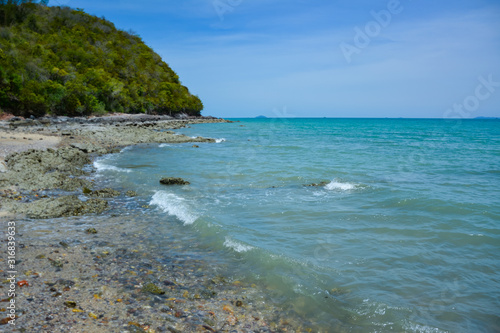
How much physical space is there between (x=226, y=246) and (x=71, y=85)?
5166cm

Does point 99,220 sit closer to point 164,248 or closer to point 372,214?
point 164,248

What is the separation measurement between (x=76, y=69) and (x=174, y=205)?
6629 centimetres

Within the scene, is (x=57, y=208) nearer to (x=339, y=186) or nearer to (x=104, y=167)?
(x=104, y=167)

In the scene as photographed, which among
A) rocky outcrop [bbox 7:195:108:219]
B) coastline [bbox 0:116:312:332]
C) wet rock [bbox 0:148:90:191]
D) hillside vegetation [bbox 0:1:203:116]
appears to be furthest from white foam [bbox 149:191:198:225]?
hillside vegetation [bbox 0:1:203:116]

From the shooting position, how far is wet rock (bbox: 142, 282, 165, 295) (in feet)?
17.1

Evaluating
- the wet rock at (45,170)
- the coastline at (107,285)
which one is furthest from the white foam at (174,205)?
the wet rock at (45,170)

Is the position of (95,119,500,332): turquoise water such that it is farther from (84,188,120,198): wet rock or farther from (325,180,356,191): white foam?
(84,188,120,198): wet rock

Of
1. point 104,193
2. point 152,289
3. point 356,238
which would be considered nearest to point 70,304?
point 152,289

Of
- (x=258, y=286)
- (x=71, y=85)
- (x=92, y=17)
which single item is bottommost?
(x=258, y=286)

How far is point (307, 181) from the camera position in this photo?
1580 cm

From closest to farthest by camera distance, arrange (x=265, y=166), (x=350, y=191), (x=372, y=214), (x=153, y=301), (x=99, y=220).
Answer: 1. (x=153, y=301)
2. (x=99, y=220)
3. (x=372, y=214)
4. (x=350, y=191)
5. (x=265, y=166)

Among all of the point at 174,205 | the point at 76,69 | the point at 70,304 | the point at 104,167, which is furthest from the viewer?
the point at 76,69

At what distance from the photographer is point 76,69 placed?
6438 centimetres

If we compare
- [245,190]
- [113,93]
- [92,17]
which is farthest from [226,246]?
[92,17]
